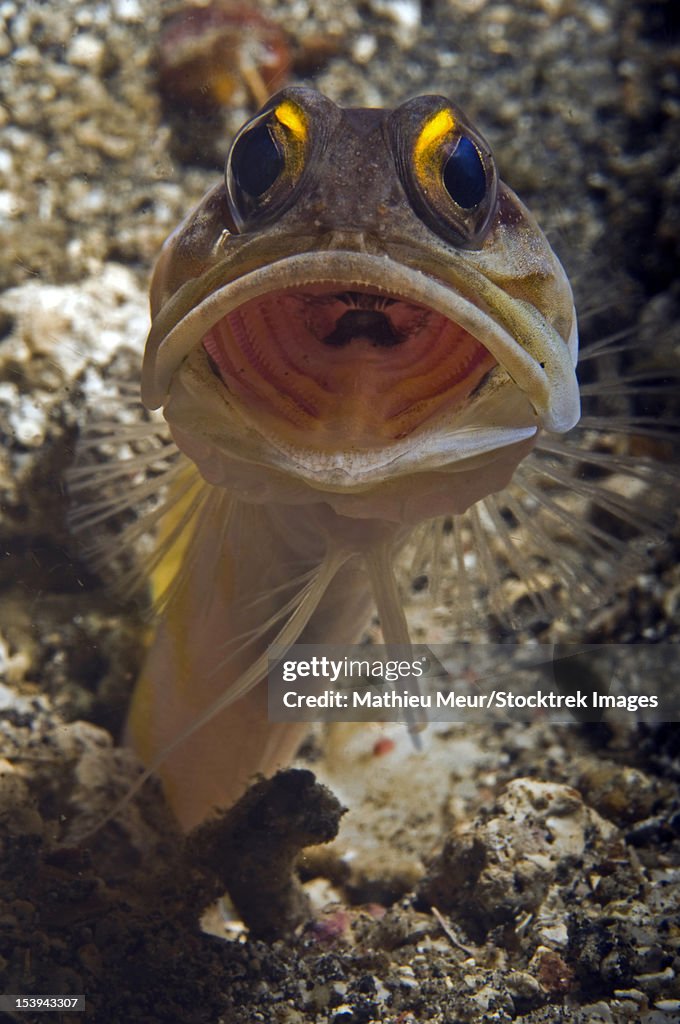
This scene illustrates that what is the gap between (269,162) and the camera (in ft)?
4.68

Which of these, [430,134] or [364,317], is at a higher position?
[430,134]

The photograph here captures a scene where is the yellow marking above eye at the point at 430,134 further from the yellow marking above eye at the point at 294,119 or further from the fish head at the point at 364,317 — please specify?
the yellow marking above eye at the point at 294,119

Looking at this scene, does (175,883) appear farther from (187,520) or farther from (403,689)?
(187,520)

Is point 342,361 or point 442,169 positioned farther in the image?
point 342,361

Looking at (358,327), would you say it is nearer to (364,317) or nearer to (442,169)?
(364,317)

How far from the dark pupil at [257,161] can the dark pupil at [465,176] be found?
31 centimetres

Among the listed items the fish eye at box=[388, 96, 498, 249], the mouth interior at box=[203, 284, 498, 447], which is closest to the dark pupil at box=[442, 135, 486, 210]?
the fish eye at box=[388, 96, 498, 249]

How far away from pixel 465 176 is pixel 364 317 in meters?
0.32

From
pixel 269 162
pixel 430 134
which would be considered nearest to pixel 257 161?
pixel 269 162

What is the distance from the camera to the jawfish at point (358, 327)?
136 centimetres

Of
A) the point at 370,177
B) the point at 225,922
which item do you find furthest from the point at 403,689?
the point at 370,177

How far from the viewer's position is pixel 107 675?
2.34 meters

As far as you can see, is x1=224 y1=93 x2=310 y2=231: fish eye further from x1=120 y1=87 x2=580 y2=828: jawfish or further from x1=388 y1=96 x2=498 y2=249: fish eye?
x1=388 y1=96 x2=498 y2=249: fish eye

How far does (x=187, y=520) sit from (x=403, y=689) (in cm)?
76
